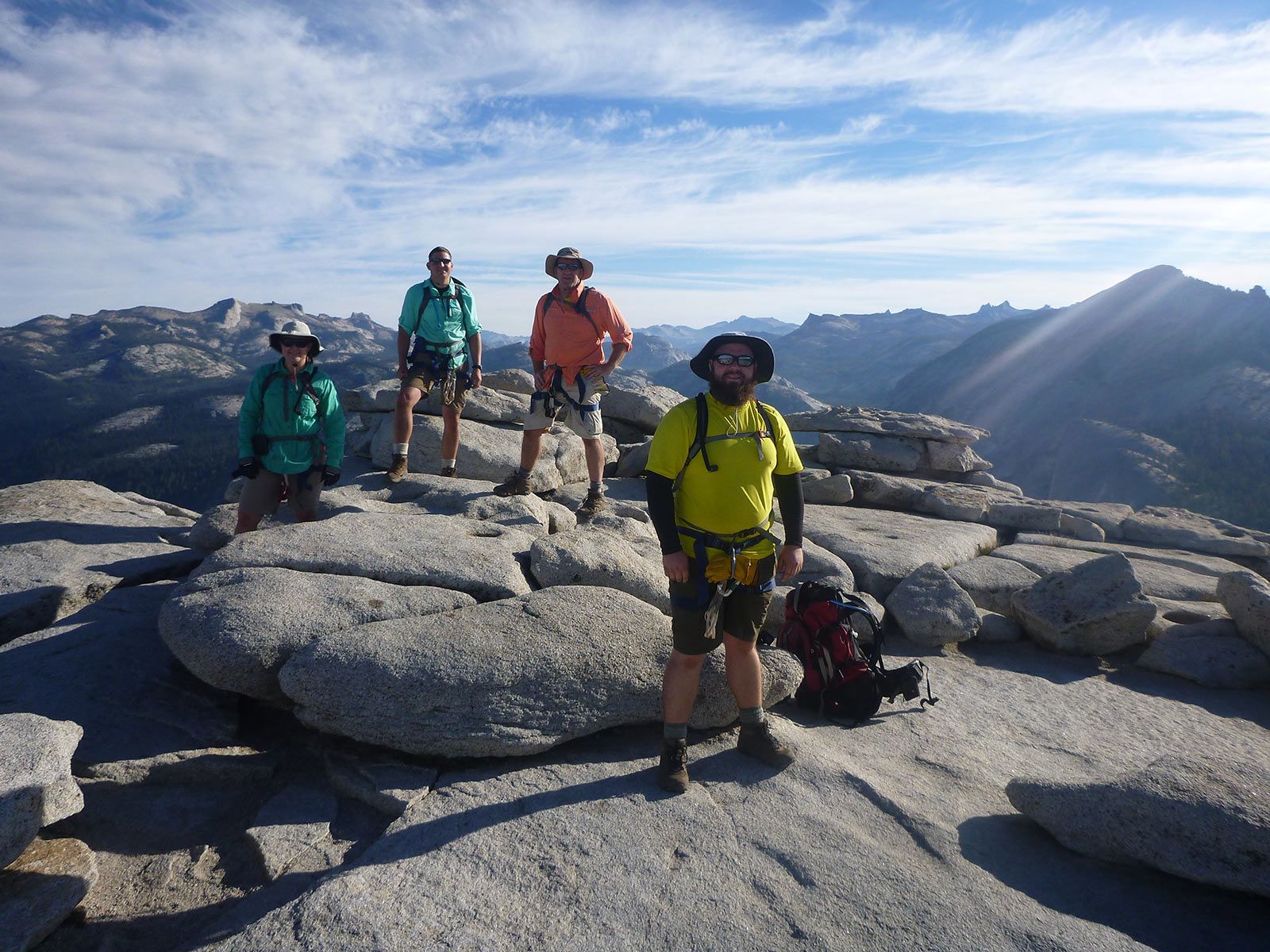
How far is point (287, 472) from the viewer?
10570 mm

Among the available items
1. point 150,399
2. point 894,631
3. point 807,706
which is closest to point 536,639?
point 807,706

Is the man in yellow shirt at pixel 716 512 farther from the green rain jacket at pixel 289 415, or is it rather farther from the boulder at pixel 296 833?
the green rain jacket at pixel 289 415

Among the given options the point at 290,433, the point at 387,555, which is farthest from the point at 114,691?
the point at 290,433

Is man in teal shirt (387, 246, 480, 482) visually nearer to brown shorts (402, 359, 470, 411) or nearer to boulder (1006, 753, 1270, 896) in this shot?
brown shorts (402, 359, 470, 411)

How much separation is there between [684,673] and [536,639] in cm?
182

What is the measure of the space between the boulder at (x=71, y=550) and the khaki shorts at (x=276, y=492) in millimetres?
1828

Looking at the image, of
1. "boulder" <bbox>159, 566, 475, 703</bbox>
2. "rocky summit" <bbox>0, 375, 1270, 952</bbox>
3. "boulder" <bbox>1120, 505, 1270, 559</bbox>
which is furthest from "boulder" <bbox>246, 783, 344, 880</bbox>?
"boulder" <bbox>1120, 505, 1270, 559</bbox>

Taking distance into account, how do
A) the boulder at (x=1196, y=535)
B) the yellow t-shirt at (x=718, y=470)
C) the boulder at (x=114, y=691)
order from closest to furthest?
the yellow t-shirt at (x=718, y=470) → the boulder at (x=114, y=691) → the boulder at (x=1196, y=535)

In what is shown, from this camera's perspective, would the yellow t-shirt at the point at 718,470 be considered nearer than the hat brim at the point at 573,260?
Yes

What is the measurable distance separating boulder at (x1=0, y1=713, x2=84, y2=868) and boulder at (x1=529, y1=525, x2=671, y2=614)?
199 inches

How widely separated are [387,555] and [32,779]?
4277 mm

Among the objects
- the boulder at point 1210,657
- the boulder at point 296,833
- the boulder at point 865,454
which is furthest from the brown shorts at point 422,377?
the boulder at point 1210,657

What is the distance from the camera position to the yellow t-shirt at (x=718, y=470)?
6082 mm

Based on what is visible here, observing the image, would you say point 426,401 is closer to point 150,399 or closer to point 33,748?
point 33,748
